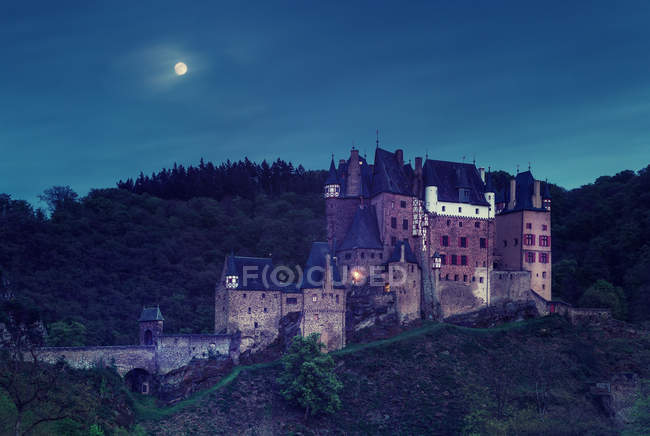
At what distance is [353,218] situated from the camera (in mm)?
72375

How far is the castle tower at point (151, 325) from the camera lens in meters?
65.0

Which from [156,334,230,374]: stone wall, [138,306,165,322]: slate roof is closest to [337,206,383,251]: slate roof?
[156,334,230,374]: stone wall

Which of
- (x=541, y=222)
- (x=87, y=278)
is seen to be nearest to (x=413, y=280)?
(x=541, y=222)

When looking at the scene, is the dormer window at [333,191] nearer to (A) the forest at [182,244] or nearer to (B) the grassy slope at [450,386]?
(B) the grassy slope at [450,386]

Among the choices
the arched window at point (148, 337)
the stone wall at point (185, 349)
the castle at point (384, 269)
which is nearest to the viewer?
the stone wall at point (185, 349)

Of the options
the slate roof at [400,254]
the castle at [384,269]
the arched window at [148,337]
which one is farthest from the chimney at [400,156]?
the arched window at [148,337]

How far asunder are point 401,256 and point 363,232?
4030 millimetres

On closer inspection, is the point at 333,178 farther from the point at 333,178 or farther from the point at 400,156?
the point at 400,156

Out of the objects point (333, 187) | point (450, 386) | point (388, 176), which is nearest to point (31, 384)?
point (450, 386)

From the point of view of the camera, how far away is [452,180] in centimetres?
7500

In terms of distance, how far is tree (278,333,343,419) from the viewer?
58.2m

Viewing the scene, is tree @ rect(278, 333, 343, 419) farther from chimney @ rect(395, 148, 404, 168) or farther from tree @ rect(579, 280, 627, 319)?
tree @ rect(579, 280, 627, 319)

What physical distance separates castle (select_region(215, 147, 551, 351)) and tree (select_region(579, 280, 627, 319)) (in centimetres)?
587

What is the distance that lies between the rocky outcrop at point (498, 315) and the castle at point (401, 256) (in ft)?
1.98
